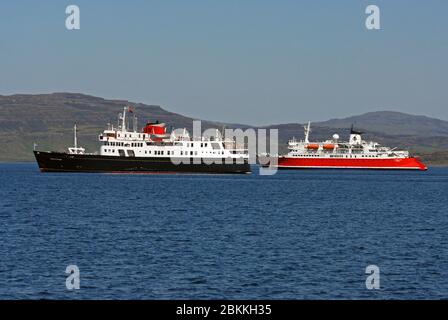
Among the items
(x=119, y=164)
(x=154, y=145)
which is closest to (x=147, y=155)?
(x=154, y=145)

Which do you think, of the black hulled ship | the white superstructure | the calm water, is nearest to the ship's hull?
the black hulled ship

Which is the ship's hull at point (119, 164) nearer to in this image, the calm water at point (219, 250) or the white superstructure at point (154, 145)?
the white superstructure at point (154, 145)

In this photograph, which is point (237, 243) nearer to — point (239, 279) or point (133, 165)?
point (239, 279)

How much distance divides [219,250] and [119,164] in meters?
106

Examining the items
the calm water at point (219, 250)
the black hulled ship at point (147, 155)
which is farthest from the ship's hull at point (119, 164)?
the calm water at point (219, 250)

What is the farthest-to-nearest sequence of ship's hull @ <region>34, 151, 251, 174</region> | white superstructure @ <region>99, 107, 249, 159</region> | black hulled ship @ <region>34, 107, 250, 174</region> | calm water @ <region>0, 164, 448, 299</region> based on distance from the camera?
1. white superstructure @ <region>99, 107, 249, 159</region>
2. black hulled ship @ <region>34, 107, 250, 174</region>
3. ship's hull @ <region>34, 151, 251, 174</region>
4. calm water @ <region>0, 164, 448, 299</region>

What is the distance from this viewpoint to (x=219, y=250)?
3994 cm

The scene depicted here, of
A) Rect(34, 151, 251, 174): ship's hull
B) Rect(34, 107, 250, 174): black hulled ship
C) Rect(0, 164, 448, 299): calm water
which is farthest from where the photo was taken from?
Rect(34, 107, 250, 174): black hulled ship

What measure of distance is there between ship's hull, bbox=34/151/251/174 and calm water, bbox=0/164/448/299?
66.6 meters

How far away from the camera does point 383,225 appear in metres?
56.6

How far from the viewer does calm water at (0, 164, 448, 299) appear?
2892cm

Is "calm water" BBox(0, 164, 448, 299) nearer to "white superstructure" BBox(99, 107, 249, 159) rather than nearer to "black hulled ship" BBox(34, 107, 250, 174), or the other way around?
"black hulled ship" BBox(34, 107, 250, 174)
